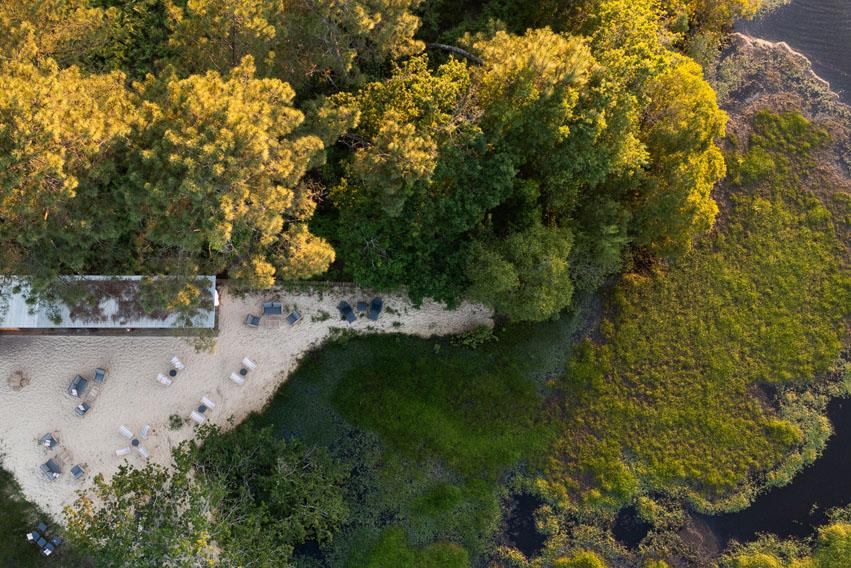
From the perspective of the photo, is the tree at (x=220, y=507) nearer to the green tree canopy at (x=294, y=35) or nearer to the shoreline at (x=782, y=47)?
the green tree canopy at (x=294, y=35)

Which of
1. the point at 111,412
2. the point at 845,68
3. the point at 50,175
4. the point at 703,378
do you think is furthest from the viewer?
the point at 845,68

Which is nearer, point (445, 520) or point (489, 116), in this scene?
point (489, 116)

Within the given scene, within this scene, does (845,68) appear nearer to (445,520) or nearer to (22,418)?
(445,520)

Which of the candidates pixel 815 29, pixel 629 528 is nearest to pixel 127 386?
pixel 629 528

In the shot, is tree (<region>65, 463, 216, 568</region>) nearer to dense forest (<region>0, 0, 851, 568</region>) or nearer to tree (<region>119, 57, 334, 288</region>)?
dense forest (<region>0, 0, 851, 568</region>)

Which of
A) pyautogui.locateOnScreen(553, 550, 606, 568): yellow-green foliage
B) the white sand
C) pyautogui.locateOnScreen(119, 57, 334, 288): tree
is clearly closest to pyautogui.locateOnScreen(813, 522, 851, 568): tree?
pyautogui.locateOnScreen(553, 550, 606, 568): yellow-green foliage

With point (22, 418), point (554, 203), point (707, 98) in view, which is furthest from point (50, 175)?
point (707, 98)

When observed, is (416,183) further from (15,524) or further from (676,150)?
(15,524)
